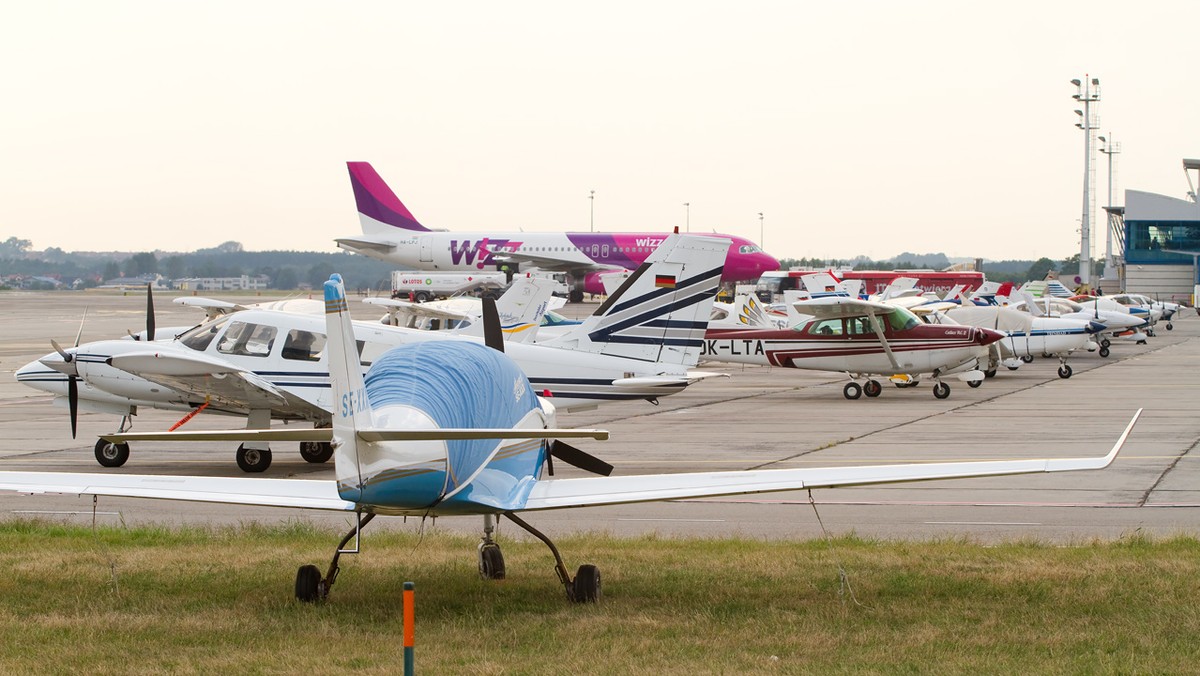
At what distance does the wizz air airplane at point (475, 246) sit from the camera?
72.8 meters

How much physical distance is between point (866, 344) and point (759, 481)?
66.6 ft

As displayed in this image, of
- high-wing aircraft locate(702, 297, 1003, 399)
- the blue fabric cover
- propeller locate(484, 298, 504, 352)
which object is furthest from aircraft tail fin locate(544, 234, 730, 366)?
high-wing aircraft locate(702, 297, 1003, 399)

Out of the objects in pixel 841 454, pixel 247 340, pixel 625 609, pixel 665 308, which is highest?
pixel 665 308

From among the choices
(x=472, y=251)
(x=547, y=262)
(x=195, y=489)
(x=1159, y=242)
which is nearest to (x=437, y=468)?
(x=195, y=489)

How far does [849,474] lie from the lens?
7789 millimetres

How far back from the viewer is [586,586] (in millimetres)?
8180

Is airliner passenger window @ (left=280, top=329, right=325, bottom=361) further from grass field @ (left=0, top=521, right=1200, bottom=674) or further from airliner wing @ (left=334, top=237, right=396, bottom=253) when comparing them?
airliner wing @ (left=334, top=237, right=396, bottom=253)

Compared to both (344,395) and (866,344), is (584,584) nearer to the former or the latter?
(344,395)

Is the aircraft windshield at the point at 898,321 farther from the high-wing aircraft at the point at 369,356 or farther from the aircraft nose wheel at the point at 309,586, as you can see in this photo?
the aircraft nose wheel at the point at 309,586

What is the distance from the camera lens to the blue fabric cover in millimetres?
7422

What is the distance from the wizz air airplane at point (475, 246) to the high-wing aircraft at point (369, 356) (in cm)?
5446

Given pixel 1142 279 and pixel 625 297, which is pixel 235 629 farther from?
pixel 1142 279

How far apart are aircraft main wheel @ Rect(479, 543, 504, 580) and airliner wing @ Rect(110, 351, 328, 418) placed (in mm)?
7944

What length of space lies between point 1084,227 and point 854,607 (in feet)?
284
